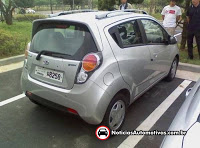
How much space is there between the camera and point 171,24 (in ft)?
20.1

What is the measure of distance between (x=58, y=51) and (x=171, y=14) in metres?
4.59

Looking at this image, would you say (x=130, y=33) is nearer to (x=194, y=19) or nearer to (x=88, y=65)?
(x=88, y=65)

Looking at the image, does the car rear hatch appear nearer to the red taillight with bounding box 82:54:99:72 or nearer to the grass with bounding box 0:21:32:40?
the red taillight with bounding box 82:54:99:72

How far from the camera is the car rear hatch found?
2436mm

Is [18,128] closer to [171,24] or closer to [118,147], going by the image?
[118,147]

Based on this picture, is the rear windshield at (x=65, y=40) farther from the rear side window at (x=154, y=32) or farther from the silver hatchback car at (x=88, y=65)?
the rear side window at (x=154, y=32)

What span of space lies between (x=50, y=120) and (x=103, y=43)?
148cm

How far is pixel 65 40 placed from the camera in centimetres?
264

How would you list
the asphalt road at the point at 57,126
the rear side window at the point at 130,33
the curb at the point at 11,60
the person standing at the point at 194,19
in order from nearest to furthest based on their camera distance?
the asphalt road at the point at 57,126 < the rear side window at the point at 130,33 < the person standing at the point at 194,19 < the curb at the point at 11,60

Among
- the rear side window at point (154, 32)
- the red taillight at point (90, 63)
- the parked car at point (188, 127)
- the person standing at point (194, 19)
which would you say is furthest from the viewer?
the person standing at point (194, 19)

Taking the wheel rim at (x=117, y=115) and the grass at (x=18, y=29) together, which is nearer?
the wheel rim at (x=117, y=115)

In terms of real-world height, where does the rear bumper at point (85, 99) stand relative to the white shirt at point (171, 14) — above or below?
below

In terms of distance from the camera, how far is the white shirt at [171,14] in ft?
19.6

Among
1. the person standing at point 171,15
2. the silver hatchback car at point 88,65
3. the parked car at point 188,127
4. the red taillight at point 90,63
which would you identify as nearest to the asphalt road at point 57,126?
the silver hatchback car at point 88,65
